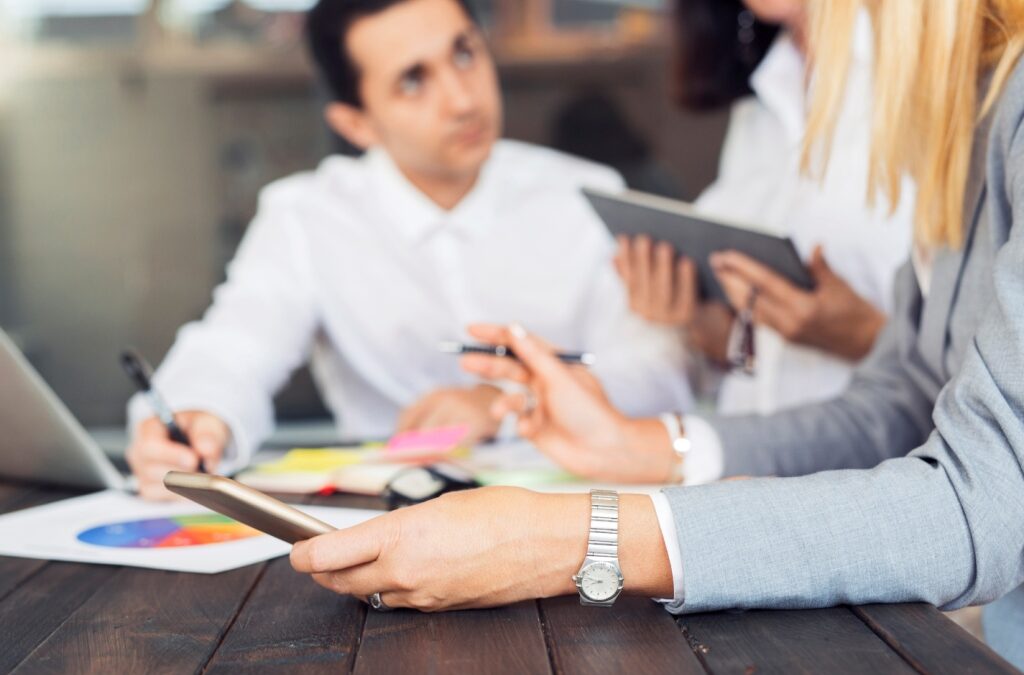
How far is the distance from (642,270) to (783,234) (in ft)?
0.93

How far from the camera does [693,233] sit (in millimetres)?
1699

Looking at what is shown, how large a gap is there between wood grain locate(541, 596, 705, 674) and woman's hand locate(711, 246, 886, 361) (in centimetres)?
97

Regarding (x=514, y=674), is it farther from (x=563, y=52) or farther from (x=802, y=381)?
(x=563, y=52)

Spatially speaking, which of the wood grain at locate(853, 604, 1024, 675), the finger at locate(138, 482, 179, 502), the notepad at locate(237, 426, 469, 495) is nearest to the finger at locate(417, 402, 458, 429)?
the notepad at locate(237, 426, 469, 495)

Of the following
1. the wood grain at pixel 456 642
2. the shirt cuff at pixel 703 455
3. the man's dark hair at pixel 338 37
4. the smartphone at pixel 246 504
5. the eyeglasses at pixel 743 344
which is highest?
the man's dark hair at pixel 338 37

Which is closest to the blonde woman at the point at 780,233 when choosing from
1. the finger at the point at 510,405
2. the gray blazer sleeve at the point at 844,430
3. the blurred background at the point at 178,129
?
the gray blazer sleeve at the point at 844,430

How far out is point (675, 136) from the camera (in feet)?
12.2

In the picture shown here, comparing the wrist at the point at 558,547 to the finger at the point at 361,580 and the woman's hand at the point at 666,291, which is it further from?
the woman's hand at the point at 666,291

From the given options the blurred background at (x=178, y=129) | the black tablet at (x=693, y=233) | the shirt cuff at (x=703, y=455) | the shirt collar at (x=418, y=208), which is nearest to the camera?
the shirt cuff at (x=703, y=455)

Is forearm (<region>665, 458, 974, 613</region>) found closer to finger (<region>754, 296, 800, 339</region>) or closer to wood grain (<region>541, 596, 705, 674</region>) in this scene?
wood grain (<region>541, 596, 705, 674</region>)

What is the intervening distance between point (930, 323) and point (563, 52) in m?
2.66

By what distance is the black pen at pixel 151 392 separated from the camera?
1391 mm

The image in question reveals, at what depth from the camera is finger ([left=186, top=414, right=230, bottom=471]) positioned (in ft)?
4.81

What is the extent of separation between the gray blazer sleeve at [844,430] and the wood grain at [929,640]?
0.50 metres
